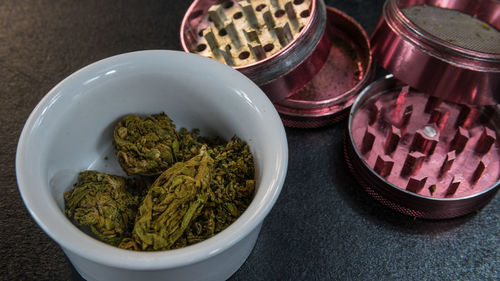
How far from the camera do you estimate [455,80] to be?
3.01ft

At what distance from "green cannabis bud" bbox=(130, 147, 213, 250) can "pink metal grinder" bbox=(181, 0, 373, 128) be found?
278 mm

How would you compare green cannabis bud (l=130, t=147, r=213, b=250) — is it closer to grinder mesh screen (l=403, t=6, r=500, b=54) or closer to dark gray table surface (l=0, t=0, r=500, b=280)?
dark gray table surface (l=0, t=0, r=500, b=280)

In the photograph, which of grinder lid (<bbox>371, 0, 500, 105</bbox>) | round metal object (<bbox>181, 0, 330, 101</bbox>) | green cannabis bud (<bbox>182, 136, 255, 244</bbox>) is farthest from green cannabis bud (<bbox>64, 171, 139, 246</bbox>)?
grinder lid (<bbox>371, 0, 500, 105</bbox>)

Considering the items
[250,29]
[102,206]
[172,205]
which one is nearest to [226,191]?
[172,205]

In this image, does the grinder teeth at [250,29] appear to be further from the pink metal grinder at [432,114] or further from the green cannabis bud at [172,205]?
the green cannabis bud at [172,205]

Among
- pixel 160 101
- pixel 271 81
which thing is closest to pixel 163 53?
pixel 160 101

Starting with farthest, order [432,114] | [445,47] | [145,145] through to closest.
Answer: [432,114] → [445,47] → [145,145]

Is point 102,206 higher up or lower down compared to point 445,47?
lower down

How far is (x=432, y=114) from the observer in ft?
3.35

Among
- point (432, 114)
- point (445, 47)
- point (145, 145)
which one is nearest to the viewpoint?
point (145, 145)

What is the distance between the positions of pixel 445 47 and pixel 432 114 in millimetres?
185

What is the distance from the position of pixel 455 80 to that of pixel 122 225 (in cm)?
71

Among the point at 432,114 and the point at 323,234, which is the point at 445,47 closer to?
the point at 432,114

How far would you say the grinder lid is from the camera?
892mm
